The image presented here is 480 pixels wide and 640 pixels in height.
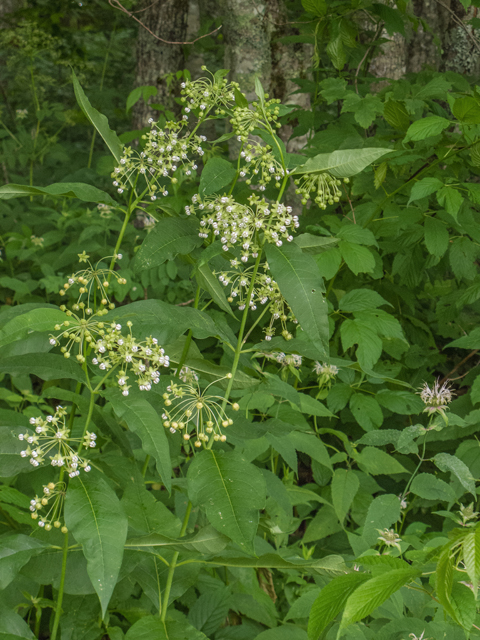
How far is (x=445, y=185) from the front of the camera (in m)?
2.01

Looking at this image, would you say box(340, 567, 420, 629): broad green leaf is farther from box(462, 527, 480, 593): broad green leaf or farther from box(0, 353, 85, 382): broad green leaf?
box(0, 353, 85, 382): broad green leaf

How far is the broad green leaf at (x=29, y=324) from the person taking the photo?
0.90 m

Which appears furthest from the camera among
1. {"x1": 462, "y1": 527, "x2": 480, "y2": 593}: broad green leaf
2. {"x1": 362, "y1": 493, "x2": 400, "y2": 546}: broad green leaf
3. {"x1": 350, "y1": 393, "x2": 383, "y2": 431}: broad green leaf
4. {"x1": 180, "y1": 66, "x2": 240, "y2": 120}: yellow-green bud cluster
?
{"x1": 350, "y1": 393, "x2": 383, "y2": 431}: broad green leaf

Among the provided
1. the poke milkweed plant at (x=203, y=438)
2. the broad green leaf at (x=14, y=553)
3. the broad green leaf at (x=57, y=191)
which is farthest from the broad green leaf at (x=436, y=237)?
the broad green leaf at (x=14, y=553)

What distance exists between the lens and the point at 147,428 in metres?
0.92

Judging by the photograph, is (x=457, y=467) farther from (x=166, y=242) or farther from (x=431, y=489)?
(x=166, y=242)

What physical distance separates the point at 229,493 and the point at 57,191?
0.70 meters

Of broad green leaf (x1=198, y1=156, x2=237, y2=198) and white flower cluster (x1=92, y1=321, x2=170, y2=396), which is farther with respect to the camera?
broad green leaf (x1=198, y1=156, x2=237, y2=198)

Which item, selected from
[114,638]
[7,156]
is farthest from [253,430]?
[7,156]

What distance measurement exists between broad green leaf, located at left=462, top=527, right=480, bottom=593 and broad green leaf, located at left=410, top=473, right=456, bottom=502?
96cm

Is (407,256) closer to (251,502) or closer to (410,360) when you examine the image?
(410,360)

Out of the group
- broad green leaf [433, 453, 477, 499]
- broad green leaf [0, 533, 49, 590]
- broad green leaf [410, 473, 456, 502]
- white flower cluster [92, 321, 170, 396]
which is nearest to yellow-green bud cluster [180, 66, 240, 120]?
white flower cluster [92, 321, 170, 396]

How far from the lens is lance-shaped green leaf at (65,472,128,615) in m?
0.85

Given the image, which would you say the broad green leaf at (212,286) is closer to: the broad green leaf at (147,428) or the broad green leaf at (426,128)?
the broad green leaf at (147,428)
